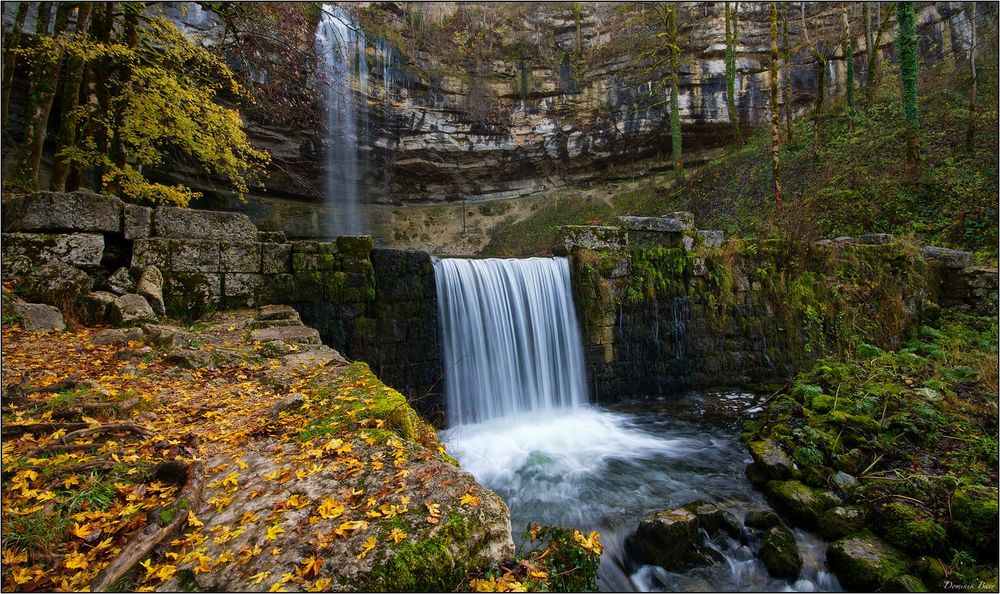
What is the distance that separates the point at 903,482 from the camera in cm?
389

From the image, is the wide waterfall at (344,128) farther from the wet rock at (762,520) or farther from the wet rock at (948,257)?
the wet rock at (948,257)

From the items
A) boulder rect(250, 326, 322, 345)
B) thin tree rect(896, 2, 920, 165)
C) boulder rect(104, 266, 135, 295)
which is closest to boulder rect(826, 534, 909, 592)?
boulder rect(250, 326, 322, 345)

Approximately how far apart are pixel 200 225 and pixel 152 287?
0.96 metres

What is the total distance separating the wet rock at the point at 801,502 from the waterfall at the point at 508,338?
146 inches

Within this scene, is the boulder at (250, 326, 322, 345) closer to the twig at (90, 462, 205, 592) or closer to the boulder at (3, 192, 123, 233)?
the boulder at (3, 192, 123, 233)

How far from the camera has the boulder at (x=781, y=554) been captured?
3408 millimetres

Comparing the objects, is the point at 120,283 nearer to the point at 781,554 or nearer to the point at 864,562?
the point at 781,554

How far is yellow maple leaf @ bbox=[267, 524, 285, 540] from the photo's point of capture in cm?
153

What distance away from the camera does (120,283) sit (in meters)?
4.69

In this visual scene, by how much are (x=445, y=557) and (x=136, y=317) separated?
451 cm

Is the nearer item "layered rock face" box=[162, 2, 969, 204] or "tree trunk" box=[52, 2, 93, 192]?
"tree trunk" box=[52, 2, 93, 192]

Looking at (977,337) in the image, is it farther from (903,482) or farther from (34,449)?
(34,449)

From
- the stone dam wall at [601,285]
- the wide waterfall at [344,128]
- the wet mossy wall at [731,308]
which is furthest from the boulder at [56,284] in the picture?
the wide waterfall at [344,128]

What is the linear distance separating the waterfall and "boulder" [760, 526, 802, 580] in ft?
13.6
